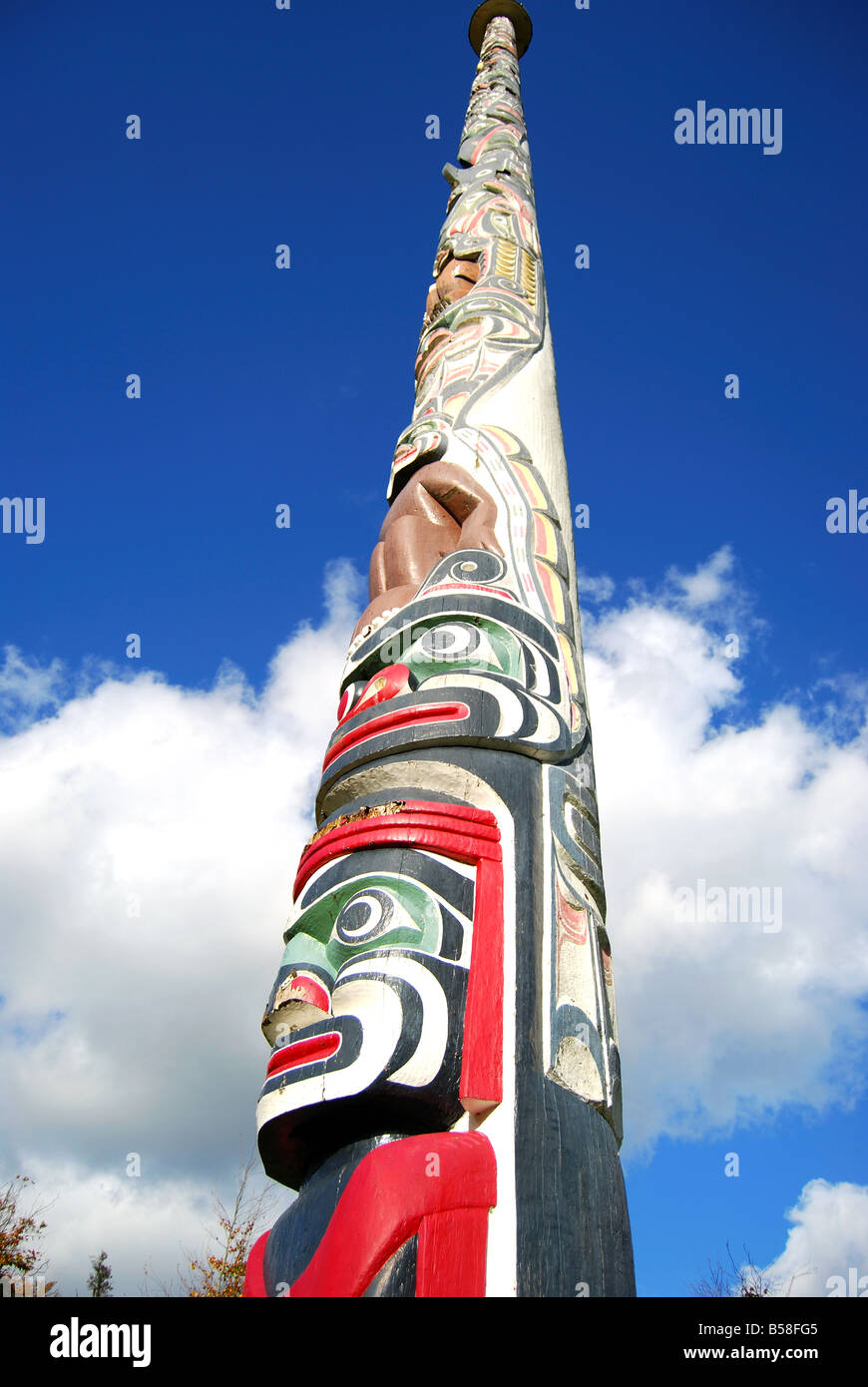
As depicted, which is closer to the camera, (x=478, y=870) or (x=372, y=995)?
(x=372, y=995)

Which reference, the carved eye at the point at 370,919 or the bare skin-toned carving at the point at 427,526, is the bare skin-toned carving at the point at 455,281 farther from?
the carved eye at the point at 370,919

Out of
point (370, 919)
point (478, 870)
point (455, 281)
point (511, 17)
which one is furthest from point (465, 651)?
point (511, 17)

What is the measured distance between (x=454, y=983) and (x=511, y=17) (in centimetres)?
1503

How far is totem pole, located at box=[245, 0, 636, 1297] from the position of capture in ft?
6.73

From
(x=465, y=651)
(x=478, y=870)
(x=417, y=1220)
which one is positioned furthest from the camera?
(x=465, y=651)

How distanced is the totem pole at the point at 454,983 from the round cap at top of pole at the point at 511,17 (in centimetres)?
1235

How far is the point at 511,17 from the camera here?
13742 millimetres

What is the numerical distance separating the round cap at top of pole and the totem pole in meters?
12.3

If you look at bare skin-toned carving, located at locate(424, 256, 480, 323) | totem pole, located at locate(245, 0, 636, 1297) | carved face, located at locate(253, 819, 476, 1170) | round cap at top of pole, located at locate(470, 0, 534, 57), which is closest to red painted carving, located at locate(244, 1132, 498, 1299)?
totem pole, located at locate(245, 0, 636, 1297)

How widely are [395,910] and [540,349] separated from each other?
5051 mm

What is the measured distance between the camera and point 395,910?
2594mm

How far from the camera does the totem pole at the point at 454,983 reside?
2051 millimetres

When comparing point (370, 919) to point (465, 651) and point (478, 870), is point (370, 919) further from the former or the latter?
point (465, 651)
